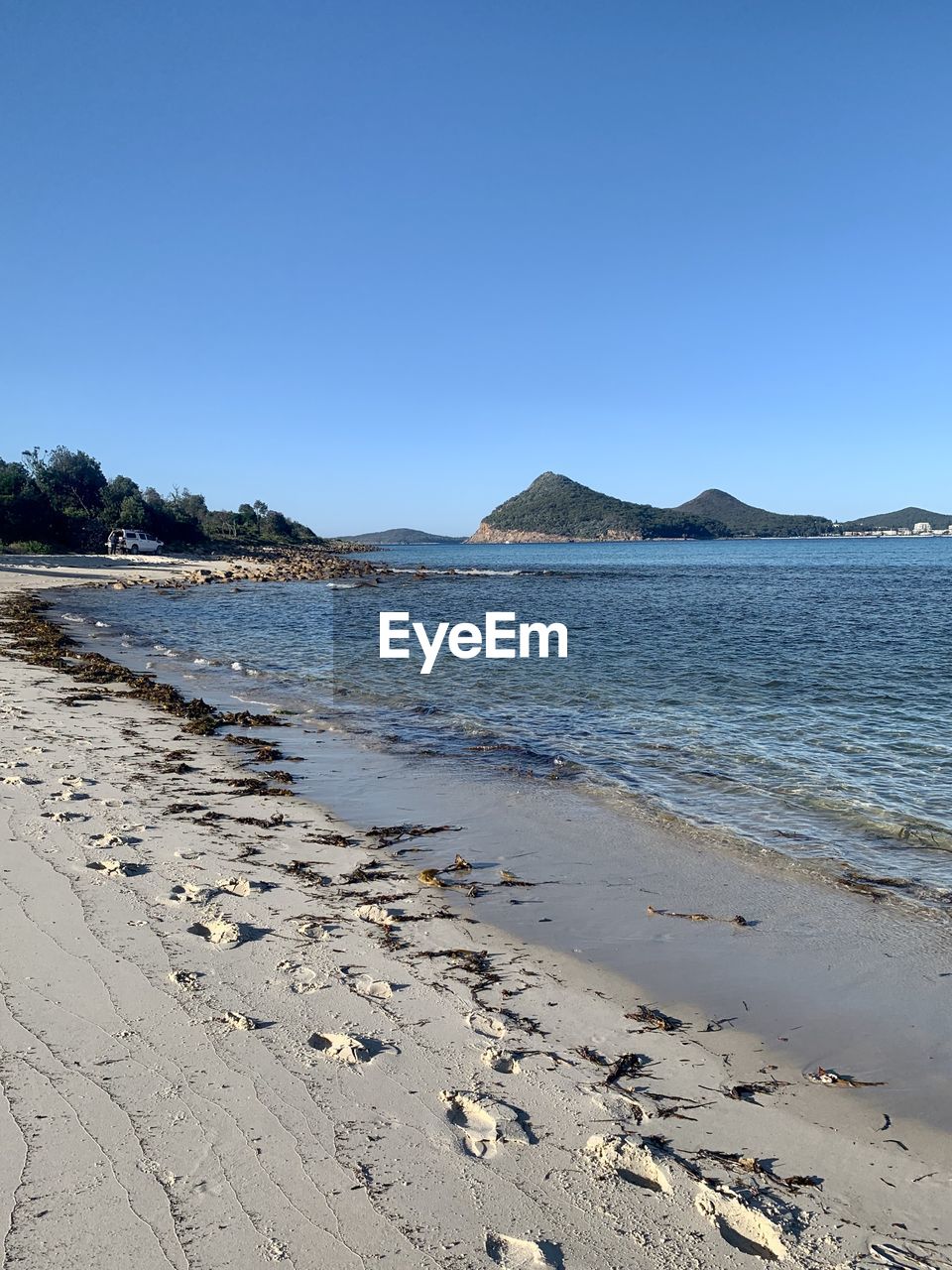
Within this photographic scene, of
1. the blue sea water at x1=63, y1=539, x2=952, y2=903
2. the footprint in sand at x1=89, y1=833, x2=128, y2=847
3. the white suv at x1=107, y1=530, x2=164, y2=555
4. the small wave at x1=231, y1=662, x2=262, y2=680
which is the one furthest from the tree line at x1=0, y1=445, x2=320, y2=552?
the footprint in sand at x1=89, y1=833, x2=128, y2=847

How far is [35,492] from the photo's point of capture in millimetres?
68125

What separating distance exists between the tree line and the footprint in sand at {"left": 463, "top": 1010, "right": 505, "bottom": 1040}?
6737 cm

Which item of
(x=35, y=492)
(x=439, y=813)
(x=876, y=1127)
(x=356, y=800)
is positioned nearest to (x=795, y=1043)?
(x=876, y=1127)

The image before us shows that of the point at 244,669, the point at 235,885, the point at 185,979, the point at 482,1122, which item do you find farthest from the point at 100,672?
the point at 482,1122

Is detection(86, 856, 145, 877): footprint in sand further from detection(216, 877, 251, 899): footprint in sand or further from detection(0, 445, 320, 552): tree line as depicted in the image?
detection(0, 445, 320, 552): tree line

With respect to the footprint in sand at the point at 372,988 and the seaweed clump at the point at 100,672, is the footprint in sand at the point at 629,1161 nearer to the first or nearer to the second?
the footprint in sand at the point at 372,988

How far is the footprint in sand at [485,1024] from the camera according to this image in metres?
4.36

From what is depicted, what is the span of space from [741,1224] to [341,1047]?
2007 millimetres

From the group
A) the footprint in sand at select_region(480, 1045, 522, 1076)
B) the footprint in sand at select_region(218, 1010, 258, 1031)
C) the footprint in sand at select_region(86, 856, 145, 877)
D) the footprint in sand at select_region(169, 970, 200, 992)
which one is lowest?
the footprint in sand at select_region(480, 1045, 522, 1076)

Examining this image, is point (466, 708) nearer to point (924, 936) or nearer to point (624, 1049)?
point (924, 936)

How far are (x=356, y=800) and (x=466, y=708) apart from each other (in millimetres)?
6177

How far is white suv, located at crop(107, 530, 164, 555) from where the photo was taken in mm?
69375

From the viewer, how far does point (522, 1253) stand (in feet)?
9.37

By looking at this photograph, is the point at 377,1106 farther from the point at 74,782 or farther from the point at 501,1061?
the point at 74,782
